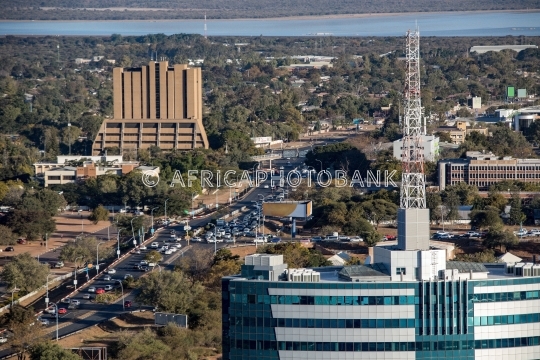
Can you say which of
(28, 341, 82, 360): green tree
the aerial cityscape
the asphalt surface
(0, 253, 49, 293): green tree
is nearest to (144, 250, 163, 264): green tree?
the aerial cityscape

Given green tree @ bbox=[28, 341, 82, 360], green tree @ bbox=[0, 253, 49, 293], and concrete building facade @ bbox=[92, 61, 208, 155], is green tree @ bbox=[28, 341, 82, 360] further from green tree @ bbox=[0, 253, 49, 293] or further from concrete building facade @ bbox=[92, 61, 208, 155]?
concrete building facade @ bbox=[92, 61, 208, 155]

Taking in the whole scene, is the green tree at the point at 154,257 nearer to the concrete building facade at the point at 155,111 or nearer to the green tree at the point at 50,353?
the green tree at the point at 50,353

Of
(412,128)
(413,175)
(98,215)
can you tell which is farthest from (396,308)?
(98,215)

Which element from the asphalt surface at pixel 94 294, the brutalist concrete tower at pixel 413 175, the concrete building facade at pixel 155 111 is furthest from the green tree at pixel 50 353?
the concrete building facade at pixel 155 111

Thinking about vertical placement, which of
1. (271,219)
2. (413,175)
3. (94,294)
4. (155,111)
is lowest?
(94,294)

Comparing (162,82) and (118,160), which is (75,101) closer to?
(162,82)

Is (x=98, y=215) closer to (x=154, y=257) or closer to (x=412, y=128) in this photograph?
(x=154, y=257)
